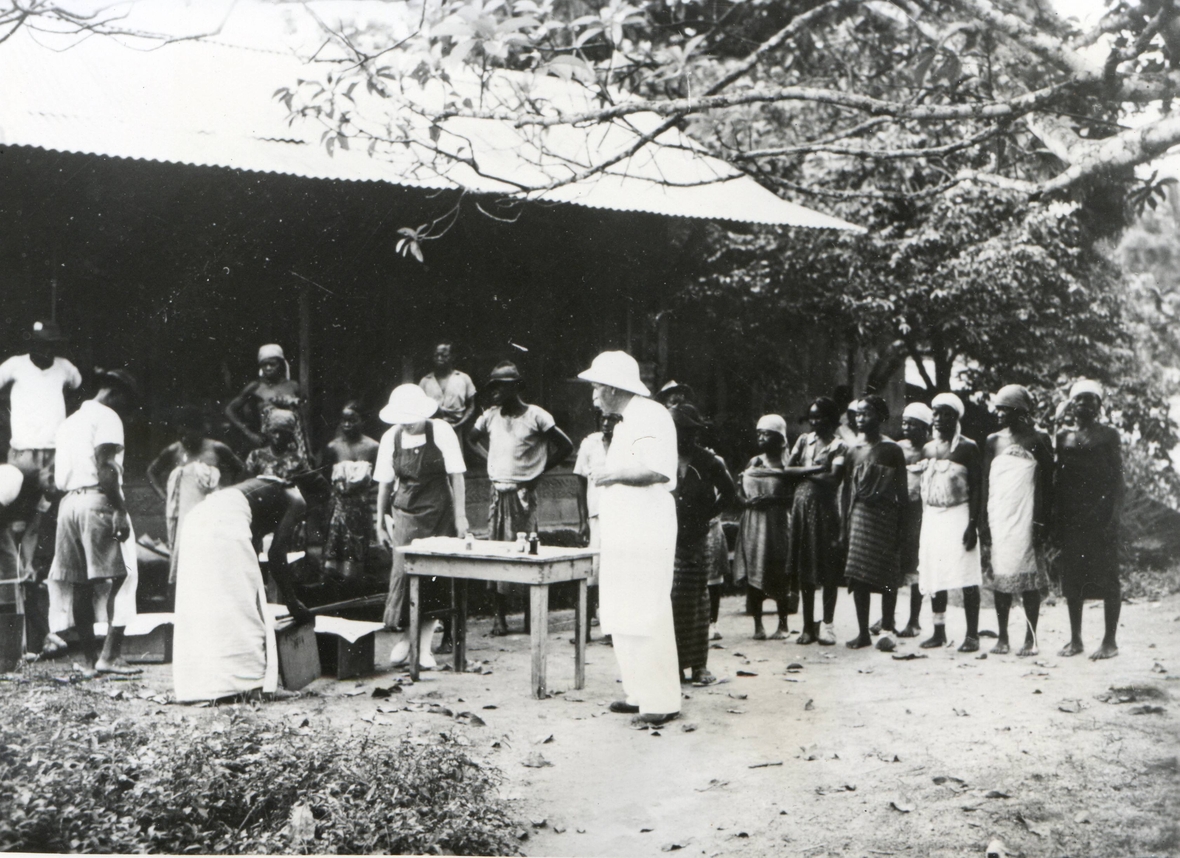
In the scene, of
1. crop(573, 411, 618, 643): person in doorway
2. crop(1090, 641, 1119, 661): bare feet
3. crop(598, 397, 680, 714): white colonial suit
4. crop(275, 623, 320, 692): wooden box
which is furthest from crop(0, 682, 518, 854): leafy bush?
crop(1090, 641, 1119, 661): bare feet

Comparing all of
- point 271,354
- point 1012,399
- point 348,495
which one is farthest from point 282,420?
point 1012,399

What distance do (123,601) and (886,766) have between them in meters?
4.44

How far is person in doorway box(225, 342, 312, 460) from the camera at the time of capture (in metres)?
7.54

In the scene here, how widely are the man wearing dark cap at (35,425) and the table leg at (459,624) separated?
2.29m

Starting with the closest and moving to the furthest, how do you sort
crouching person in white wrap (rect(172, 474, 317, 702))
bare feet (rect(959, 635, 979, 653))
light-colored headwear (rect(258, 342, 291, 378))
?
1. crouching person in white wrap (rect(172, 474, 317, 702))
2. bare feet (rect(959, 635, 979, 653))
3. light-colored headwear (rect(258, 342, 291, 378))

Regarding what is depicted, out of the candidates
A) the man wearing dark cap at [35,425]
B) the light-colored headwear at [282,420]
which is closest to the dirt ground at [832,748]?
the man wearing dark cap at [35,425]

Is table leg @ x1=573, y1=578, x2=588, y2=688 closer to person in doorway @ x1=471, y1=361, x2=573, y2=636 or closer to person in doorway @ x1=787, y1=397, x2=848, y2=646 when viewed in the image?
person in doorway @ x1=471, y1=361, x2=573, y2=636

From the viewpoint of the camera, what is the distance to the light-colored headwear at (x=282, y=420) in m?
7.64

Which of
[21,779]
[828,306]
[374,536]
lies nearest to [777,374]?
[828,306]

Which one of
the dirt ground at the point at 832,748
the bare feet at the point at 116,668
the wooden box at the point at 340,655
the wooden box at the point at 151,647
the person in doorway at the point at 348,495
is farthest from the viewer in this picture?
the person in doorway at the point at 348,495

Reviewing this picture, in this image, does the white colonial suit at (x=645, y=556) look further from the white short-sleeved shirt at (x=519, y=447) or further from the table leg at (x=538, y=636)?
the white short-sleeved shirt at (x=519, y=447)

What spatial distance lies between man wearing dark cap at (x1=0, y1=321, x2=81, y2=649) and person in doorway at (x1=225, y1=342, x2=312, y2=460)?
4.25ft

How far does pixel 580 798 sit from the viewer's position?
4359 millimetres

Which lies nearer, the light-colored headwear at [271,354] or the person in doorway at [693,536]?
the person in doorway at [693,536]
